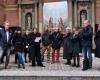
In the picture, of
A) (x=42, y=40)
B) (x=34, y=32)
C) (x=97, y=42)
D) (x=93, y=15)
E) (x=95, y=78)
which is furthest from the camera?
(x=93, y=15)

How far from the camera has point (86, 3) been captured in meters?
33.7

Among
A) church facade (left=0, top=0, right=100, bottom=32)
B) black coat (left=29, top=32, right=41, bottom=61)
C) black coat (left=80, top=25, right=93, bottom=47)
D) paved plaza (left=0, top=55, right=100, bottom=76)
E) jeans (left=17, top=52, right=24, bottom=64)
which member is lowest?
paved plaza (left=0, top=55, right=100, bottom=76)

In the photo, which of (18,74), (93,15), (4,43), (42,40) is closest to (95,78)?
(18,74)

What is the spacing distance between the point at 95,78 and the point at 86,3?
20.5 m

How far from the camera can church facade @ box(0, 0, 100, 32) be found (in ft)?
109

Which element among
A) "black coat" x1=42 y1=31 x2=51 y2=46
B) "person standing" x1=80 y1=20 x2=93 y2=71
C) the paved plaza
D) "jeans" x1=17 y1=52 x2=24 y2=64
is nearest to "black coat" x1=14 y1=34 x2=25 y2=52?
"jeans" x1=17 y1=52 x2=24 y2=64

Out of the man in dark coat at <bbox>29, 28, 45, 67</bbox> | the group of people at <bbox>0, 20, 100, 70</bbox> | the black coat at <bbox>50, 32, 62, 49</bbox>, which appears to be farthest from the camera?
the black coat at <bbox>50, 32, 62, 49</bbox>

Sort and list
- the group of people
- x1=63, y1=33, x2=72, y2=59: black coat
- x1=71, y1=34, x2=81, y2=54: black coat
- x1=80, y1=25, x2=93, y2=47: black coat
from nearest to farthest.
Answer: x1=80, y1=25, x2=93, y2=47: black coat
the group of people
x1=71, y1=34, x2=81, y2=54: black coat
x1=63, y1=33, x2=72, y2=59: black coat

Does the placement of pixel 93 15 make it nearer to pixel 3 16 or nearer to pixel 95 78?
pixel 3 16

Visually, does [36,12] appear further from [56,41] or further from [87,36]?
[87,36]

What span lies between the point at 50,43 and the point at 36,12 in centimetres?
1400

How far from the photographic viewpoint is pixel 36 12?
112 feet

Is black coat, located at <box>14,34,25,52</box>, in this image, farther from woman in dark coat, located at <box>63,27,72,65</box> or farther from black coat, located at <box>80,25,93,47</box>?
black coat, located at <box>80,25,93,47</box>

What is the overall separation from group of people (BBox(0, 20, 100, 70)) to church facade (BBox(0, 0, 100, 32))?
40.2 feet
